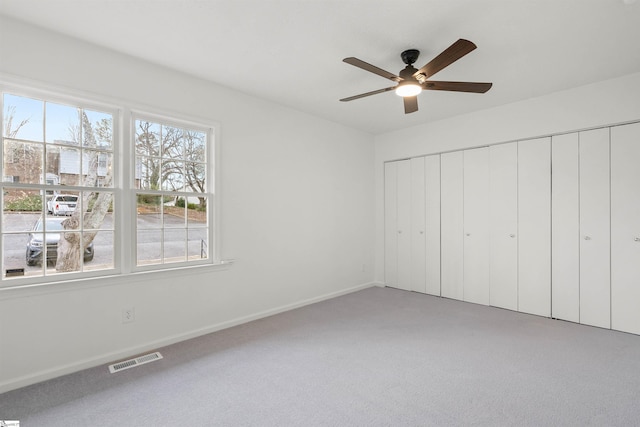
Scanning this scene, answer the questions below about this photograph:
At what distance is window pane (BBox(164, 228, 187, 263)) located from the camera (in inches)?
118

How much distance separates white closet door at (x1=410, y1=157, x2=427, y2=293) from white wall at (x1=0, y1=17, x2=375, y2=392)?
0.74 metres

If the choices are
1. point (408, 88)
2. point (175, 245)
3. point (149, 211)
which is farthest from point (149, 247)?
point (408, 88)

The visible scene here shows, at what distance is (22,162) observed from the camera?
2.33 m

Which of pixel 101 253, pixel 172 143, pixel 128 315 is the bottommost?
pixel 128 315

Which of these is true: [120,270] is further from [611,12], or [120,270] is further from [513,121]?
[513,121]

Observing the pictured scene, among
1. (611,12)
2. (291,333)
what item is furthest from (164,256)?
(611,12)

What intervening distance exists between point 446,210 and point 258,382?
11.6ft

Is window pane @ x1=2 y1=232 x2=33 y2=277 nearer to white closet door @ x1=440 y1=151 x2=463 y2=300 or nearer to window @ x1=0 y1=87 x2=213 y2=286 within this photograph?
window @ x1=0 y1=87 x2=213 y2=286

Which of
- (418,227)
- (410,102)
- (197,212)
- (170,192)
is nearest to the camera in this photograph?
(410,102)

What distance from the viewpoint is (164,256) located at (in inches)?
117

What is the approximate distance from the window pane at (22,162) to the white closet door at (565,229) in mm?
5154

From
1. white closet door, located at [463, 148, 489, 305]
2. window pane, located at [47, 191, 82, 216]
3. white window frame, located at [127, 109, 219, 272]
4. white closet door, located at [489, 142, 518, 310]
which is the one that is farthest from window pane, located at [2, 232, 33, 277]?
white closet door, located at [489, 142, 518, 310]

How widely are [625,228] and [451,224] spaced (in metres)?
1.82

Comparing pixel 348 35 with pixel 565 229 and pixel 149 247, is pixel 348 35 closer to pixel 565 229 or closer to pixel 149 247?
pixel 149 247
